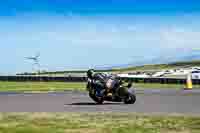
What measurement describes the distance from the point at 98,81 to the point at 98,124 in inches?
352

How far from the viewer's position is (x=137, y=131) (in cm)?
1158

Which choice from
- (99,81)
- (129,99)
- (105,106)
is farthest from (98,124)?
(99,81)

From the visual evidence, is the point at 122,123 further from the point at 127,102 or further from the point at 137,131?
the point at 127,102

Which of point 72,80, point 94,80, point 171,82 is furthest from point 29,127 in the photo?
point 72,80

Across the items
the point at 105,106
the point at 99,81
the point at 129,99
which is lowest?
the point at 105,106

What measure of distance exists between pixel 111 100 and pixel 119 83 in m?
0.82

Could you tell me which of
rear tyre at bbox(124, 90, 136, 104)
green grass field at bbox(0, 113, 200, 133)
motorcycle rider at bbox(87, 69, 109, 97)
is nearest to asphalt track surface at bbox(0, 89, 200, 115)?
rear tyre at bbox(124, 90, 136, 104)

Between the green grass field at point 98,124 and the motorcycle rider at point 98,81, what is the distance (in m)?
6.16

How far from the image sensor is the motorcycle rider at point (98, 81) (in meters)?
21.7

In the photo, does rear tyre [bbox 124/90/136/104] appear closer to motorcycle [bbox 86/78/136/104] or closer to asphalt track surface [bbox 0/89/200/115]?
motorcycle [bbox 86/78/136/104]

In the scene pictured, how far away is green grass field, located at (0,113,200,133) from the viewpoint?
1183 centimetres

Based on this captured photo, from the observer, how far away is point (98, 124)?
12.9m

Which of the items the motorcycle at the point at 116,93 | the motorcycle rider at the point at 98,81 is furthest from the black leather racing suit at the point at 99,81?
the motorcycle at the point at 116,93

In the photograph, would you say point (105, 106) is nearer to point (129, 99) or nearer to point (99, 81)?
point (129, 99)
